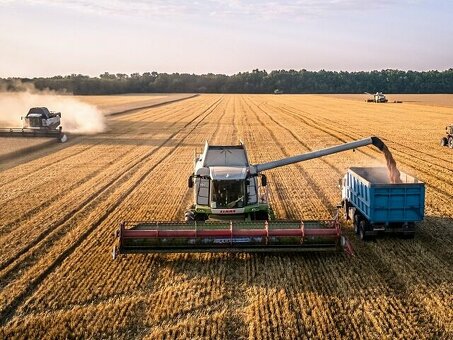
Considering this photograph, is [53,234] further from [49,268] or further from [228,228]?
[228,228]

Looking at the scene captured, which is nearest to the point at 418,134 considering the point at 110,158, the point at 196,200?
the point at 110,158

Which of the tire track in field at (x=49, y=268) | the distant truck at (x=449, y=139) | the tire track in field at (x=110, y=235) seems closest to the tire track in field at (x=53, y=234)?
the tire track in field at (x=49, y=268)

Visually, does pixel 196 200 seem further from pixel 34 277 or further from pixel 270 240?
pixel 34 277

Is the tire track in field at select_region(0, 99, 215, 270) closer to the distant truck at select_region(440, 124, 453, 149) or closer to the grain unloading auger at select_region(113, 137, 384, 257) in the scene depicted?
the grain unloading auger at select_region(113, 137, 384, 257)

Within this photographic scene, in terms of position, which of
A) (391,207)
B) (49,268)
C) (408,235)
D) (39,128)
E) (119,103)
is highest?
(391,207)

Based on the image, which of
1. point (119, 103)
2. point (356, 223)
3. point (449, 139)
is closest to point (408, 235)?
point (356, 223)

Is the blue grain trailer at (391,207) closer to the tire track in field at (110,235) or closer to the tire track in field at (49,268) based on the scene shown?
the tire track in field at (110,235)
